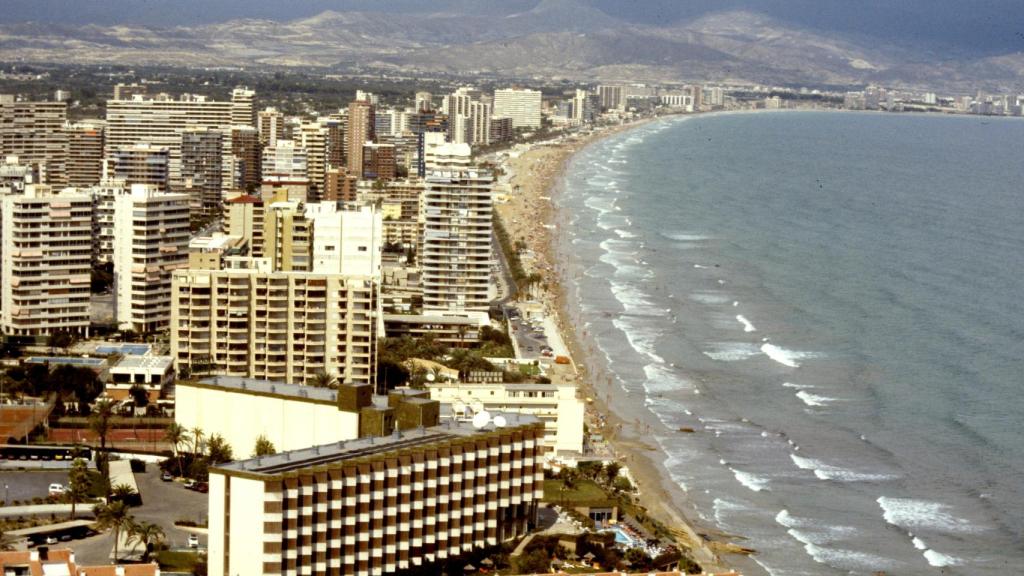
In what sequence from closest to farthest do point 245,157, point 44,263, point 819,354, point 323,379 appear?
point 323,379 → point 44,263 → point 819,354 → point 245,157

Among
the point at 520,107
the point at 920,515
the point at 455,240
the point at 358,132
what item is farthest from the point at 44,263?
the point at 520,107

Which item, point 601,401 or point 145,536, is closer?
point 145,536

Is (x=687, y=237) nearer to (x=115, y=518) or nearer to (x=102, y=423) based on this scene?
(x=102, y=423)

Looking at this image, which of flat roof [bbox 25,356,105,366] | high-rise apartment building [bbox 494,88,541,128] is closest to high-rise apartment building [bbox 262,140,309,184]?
flat roof [bbox 25,356,105,366]

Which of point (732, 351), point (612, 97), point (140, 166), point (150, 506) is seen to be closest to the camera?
point (150, 506)

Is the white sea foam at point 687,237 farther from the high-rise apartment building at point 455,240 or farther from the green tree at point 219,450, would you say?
the green tree at point 219,450

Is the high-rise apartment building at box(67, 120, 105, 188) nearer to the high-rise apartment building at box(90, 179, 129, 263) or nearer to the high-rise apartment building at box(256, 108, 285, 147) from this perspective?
the high-rise apartment building at box(256, 108, 285, 147)
